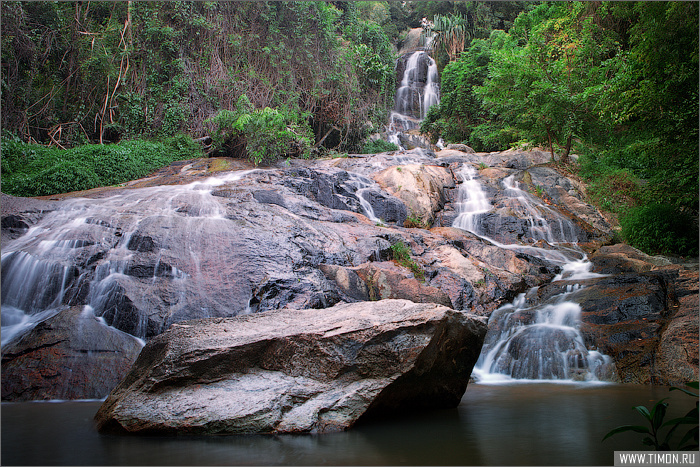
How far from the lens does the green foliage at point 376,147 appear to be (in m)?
22.5

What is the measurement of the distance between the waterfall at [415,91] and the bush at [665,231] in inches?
704

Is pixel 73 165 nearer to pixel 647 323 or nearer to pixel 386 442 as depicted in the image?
pixel 386 442

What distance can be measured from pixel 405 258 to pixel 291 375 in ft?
18.9

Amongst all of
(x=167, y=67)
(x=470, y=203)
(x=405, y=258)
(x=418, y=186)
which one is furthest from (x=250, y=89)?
(x=405, y=258)

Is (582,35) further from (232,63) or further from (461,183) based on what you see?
(232,63)

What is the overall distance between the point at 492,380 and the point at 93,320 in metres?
5.84

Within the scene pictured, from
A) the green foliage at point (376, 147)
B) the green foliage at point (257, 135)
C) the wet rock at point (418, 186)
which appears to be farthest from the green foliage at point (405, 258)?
the green foliage at point (376, 147)

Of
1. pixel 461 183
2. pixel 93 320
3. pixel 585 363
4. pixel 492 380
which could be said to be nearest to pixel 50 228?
pixel 93 320

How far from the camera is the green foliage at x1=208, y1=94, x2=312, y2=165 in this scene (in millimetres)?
16016

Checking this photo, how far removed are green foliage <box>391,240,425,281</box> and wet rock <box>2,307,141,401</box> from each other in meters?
5.19

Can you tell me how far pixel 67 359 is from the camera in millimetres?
5781

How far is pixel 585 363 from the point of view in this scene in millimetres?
6504

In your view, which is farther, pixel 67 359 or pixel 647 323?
pixel 647 323

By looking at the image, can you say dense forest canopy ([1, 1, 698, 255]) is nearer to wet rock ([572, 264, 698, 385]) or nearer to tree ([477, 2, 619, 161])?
tree ([477, 2, 619, 161])
